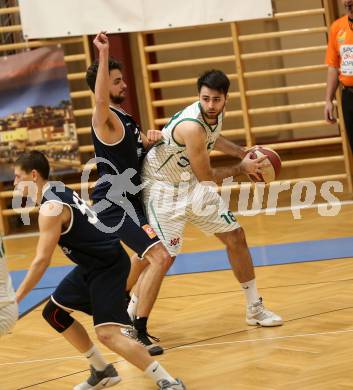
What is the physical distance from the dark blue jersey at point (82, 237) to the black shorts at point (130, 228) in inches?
28.2

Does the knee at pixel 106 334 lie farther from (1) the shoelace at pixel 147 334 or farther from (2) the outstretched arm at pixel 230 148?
(2) the outstretched arm at pixel 230 148

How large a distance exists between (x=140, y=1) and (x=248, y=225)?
2.56 meters

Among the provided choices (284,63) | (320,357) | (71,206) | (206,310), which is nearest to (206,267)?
(206,310)

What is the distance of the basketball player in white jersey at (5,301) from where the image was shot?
398cm

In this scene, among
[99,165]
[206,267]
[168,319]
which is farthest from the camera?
[206,267]

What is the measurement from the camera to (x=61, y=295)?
4.96 m

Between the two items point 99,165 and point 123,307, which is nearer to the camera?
point 123,307

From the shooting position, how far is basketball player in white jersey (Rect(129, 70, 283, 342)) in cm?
568

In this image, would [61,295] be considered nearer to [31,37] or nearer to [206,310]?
[206,310]

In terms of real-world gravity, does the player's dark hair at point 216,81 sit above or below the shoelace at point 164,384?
above

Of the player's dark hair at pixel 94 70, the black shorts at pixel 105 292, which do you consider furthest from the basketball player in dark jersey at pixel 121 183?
the black shorts at pixel 105 292

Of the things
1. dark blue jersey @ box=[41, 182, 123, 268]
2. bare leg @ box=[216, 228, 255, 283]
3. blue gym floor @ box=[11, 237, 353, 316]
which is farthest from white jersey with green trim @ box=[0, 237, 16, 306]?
blue gym floor @ box=[11, 237, 353, 316]

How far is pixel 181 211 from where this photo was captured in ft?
19.3

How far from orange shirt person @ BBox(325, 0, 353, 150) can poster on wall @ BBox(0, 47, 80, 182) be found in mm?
3016
